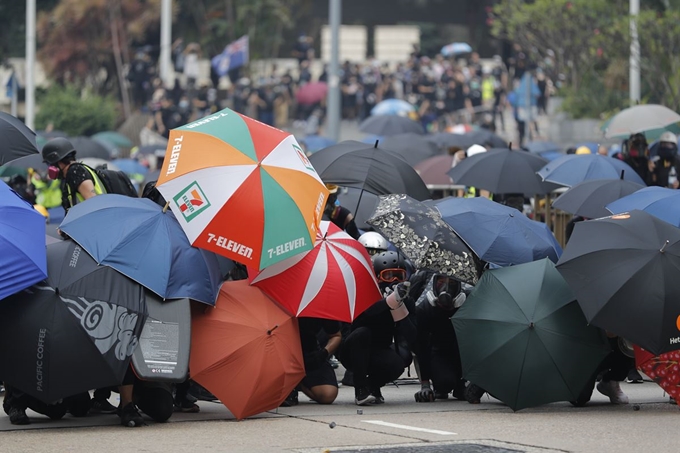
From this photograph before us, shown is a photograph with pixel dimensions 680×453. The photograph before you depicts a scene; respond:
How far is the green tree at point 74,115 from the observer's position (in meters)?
41.1

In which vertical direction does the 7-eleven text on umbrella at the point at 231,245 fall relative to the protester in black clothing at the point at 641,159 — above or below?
above

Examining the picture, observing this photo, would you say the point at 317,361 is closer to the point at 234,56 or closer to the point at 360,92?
the point at 234,56

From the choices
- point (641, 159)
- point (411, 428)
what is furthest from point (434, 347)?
point (641, 159)

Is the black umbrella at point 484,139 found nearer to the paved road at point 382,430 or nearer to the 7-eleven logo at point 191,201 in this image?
the paved road at point 382,430

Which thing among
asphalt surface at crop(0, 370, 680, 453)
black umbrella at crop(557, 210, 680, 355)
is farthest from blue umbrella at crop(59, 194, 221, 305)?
black umbrella at crop(557, 210, 680, 355)

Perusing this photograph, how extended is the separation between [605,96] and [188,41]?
74.7 ft

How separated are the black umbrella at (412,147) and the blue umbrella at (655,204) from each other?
7790mm

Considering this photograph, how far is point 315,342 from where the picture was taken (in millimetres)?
10531

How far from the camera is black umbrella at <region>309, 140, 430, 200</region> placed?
12.7m

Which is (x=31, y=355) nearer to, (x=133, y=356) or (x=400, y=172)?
(x=133, y=356)

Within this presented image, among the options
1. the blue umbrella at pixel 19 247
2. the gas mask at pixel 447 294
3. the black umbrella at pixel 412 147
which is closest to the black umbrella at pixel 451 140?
the black umbrella at pixel 412 147

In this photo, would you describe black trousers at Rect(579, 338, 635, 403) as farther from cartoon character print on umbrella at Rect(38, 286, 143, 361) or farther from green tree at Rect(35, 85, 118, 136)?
green tree at Rect(35, 85, 118, 136)

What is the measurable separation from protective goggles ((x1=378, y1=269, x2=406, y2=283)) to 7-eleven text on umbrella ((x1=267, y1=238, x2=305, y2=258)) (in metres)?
1.08

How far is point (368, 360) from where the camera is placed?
1065 centimetres
